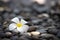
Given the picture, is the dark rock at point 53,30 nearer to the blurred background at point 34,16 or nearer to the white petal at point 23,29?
the blurred background at point 34,16

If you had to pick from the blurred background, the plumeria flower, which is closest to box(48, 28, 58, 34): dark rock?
the blurred background

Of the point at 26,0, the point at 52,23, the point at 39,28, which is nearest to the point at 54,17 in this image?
the point at 52,23

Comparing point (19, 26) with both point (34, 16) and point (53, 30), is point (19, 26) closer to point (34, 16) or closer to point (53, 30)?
point (53, 30)

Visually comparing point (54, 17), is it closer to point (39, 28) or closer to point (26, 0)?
point (39, 28)

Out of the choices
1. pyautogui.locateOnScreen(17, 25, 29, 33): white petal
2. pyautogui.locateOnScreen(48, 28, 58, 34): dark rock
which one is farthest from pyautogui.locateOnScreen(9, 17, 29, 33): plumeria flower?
pyautogui.locateOnScreen(48, 28, 58, 34): dark rock

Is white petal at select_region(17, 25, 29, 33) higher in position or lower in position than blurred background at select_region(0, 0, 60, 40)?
lower

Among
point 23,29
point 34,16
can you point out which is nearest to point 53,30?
point 23,29

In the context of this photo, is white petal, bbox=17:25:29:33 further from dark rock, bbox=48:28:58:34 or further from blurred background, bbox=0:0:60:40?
dark rock, bbox=48:28:58:34

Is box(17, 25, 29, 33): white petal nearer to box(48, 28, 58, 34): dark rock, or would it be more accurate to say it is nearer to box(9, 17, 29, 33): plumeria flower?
box(9, 17, 29, 33): plumeria flower

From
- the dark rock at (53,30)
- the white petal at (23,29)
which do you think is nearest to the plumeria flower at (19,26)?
the white petal at (23,29)
